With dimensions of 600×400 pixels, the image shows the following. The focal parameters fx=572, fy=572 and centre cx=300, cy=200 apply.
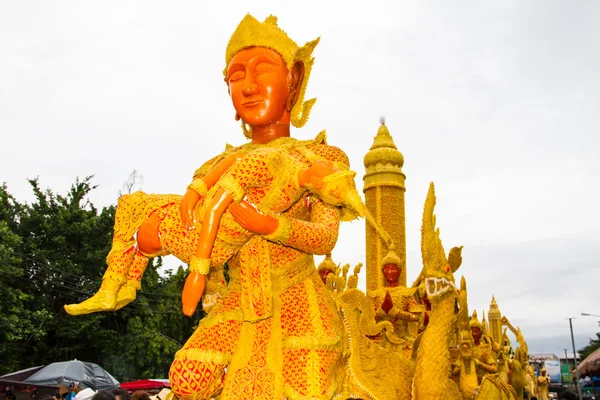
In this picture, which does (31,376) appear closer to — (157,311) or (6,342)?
(6,342)

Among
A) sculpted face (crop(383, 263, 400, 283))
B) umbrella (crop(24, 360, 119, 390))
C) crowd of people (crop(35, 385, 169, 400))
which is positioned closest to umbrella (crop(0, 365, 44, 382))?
umbrella (crop(24, 360, 119, 390))

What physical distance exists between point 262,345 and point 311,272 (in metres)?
0.46

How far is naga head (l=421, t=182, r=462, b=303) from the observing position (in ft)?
12.9

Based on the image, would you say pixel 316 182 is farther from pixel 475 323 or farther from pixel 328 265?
pixel 475 323

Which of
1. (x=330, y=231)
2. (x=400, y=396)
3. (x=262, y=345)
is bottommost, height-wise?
(x=400, y=396)

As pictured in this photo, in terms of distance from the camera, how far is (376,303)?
5.38m

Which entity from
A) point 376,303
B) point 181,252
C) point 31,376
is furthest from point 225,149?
point 31,376

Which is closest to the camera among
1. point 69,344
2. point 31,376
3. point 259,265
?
point 259,265

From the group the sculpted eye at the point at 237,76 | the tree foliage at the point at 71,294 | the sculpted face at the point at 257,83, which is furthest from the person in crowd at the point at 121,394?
the tree foliage at the point at 71,294

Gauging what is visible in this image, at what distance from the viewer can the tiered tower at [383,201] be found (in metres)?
10.4

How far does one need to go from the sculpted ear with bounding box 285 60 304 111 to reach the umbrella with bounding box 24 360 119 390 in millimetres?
6839

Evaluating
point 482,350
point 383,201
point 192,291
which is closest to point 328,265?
point 482,350

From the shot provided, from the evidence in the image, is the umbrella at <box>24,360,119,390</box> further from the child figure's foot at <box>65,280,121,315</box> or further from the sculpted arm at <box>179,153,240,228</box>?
the sculpted arm at <box>179,153,240,228</box>

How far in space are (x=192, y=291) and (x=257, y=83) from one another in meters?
1.19
